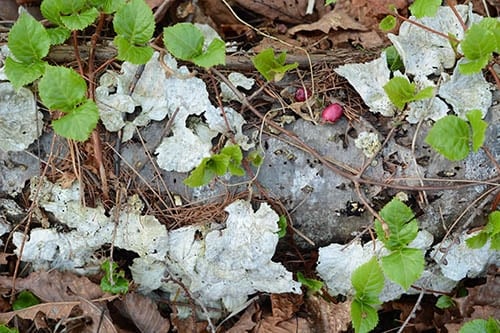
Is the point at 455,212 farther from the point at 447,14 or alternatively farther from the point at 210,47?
the point at 210,47

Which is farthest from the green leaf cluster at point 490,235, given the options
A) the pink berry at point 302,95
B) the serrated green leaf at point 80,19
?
the serrated green leaf at point 80,19

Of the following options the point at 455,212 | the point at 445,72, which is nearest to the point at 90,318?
the point at 455,212

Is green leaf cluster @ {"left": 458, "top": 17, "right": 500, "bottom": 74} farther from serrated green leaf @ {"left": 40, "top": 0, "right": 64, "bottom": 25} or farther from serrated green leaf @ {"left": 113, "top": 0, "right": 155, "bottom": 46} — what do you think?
serrated green leaf @ {"left": 40, "top": 0, "right": 64, "bottom": 25}

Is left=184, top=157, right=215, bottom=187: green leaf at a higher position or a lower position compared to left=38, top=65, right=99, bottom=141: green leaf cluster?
lower

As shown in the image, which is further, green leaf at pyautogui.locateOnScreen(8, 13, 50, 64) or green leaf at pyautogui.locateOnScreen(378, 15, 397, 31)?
green leaf at pyautogui.locateOnScreen(378, 15, 397, 31)

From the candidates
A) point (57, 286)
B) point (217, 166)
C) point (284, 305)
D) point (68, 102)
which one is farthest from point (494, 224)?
point (57, 286)

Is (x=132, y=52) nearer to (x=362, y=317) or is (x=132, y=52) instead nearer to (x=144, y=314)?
(x=144, y=314)

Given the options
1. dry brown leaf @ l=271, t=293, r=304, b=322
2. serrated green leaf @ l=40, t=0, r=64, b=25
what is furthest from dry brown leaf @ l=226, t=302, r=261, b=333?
serrated green leaf @ l=40, t=0, r=64, b=25
